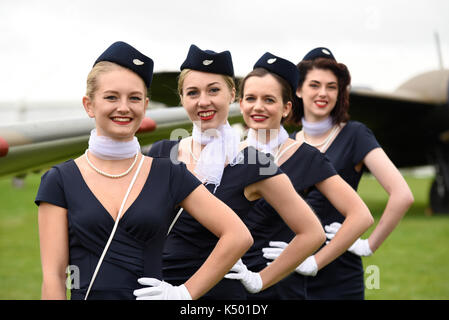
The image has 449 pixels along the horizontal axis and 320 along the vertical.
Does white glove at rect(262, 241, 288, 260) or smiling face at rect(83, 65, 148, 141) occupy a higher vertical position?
smiling face at rect(83, 65, 148, 141)

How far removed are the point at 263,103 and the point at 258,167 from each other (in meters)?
0.45

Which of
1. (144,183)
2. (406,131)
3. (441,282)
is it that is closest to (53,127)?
(144,183)

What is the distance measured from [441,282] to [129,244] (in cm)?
929

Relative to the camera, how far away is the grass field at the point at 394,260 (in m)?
9.79

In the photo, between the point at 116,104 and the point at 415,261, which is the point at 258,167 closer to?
the point at 116,104

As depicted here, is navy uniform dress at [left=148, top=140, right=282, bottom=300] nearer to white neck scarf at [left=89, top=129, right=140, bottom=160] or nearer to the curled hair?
white neck scarf at [left=89, top=129, right=140, bottom=160]

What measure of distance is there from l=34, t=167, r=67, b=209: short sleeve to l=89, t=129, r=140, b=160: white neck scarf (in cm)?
16

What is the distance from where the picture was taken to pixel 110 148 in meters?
2.38

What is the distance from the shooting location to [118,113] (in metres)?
2.36

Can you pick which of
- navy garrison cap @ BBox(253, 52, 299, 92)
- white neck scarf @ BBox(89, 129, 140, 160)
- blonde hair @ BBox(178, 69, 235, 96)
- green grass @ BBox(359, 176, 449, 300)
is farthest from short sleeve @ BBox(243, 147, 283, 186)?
green grass @ BBox(359, 176, 449, 300)

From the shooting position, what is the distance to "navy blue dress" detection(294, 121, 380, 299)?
411cm

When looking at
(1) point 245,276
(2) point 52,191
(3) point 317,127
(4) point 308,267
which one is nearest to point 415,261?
(3) point 317,127

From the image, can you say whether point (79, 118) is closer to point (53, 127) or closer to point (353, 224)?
point (53, 127)

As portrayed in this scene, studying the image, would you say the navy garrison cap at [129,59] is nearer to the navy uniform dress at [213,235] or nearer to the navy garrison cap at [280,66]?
the navy uniform dress at [213,235]
